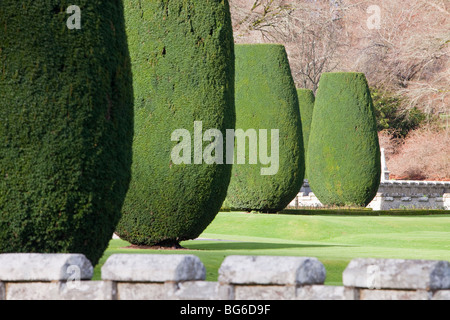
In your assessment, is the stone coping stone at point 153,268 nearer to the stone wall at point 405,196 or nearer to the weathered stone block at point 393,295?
the weathered stone block at point 393,295

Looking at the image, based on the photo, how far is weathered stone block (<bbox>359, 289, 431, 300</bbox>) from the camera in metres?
5.69

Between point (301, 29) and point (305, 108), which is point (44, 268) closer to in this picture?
point (305, 108)

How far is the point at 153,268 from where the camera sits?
634cm

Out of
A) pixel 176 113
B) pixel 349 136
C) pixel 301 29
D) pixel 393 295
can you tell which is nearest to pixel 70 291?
pixel 393 295

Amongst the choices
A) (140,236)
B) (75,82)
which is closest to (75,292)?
(75,82)

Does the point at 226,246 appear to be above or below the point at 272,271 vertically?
below

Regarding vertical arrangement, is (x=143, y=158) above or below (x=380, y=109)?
below

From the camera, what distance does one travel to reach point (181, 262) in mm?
6297

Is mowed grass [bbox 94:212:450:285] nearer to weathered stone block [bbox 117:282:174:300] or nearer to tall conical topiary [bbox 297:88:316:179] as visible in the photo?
weathered stone block [bbox 117:282:174:300]

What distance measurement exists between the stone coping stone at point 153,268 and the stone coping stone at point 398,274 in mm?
1235

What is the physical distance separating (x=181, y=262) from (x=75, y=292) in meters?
0.94

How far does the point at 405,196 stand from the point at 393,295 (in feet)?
89.3

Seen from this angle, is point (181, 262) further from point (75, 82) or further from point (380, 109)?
point (380, 109)

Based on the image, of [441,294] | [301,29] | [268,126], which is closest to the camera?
[441,294]
